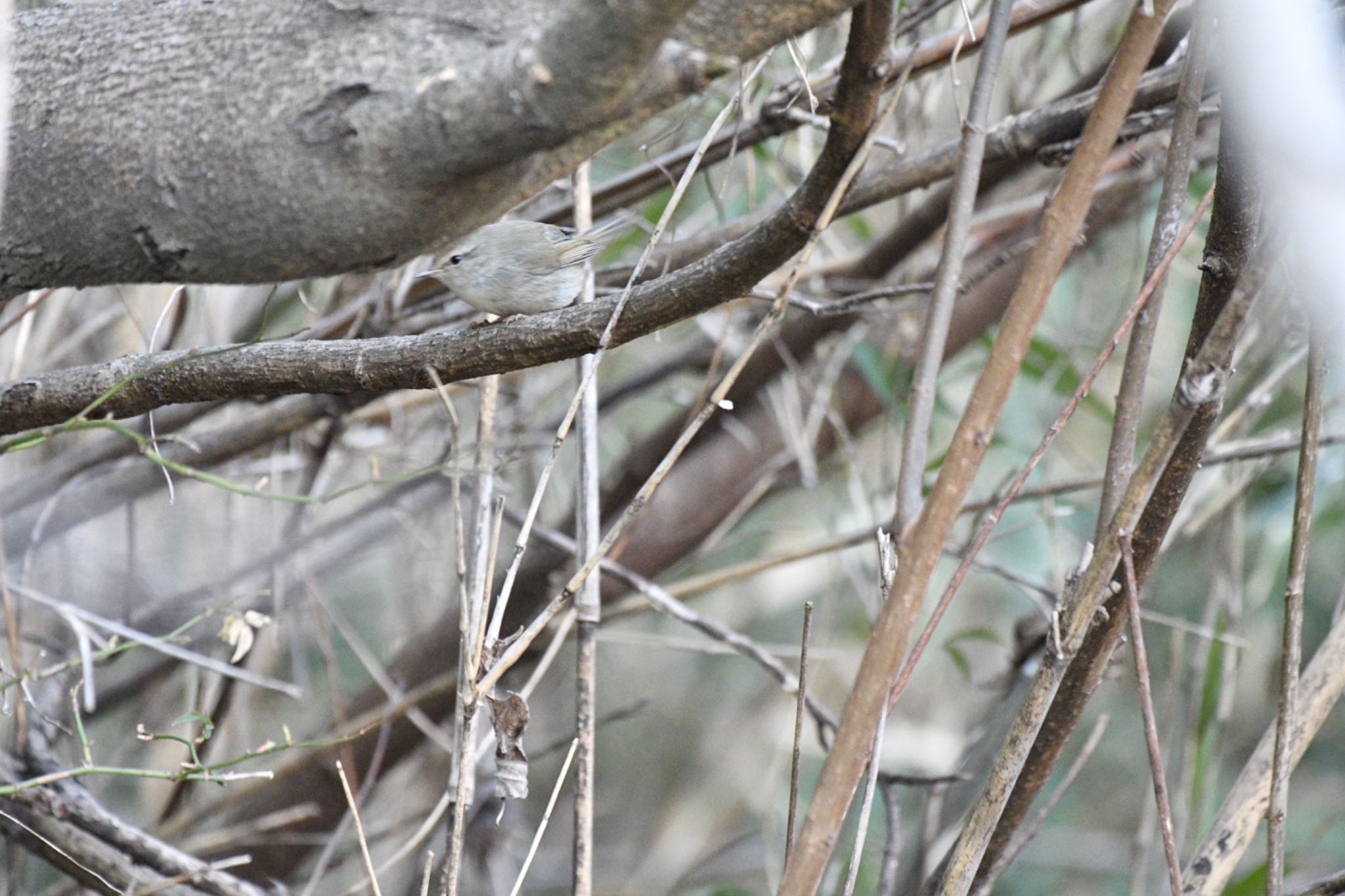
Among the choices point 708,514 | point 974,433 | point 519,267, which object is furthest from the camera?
point 708,514

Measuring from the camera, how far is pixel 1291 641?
1.34 meters

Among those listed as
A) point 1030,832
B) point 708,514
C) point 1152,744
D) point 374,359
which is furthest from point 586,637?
point 708,514

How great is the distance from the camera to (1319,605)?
3822 millimetres

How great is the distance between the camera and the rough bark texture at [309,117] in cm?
90

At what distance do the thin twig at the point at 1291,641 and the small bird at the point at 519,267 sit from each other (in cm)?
145

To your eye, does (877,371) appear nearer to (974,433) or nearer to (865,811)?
(865,811)

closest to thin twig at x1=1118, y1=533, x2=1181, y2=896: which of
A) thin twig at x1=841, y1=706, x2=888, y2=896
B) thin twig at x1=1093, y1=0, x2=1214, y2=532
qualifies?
thin twig at x1=1093, y1=0, x2=1214, y2=532

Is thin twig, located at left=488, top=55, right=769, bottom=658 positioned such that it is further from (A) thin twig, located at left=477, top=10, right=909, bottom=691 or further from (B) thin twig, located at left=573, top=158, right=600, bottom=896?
(B) thin twig, located at left=573, top=158, right=600, bottom=896

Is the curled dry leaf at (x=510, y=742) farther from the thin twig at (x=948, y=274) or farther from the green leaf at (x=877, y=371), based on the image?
the green leaf at (x=877, y=371)

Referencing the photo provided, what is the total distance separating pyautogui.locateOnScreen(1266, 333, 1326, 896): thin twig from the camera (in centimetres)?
126

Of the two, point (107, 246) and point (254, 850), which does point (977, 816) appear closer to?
point (107, 246)

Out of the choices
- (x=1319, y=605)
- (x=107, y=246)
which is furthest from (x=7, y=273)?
(x=1319, y=605)

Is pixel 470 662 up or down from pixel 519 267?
down

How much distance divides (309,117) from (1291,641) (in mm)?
1262
